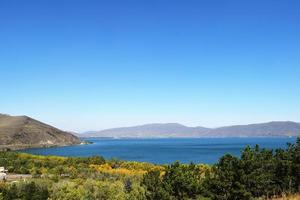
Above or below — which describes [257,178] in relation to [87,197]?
above

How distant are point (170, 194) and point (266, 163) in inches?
277

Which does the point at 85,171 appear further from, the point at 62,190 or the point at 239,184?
the point at 239,184

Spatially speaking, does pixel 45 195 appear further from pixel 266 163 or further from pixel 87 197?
pixel 266 163

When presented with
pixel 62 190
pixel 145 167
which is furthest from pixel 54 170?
pixel 62 190

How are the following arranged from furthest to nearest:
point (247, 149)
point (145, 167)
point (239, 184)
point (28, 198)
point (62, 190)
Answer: point (145, 167)
point (62, 190)
point (28, 198)
point (247, 149)
point (239, 184)

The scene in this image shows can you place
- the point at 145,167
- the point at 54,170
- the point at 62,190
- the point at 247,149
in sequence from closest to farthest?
the point at 247,149 < the point at 62,190 < the point at 54,170 < the point at 145,167

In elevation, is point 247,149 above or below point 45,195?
above

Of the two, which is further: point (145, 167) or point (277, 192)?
point (145, 167)

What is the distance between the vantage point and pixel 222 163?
2548 cm

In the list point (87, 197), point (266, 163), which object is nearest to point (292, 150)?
point (266, 163)

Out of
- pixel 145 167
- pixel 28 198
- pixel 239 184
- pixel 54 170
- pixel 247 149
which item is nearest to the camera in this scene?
pixel 239 184

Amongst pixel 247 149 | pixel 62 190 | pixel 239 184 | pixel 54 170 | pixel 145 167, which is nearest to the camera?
pixel 239 184

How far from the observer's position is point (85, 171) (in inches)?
2072

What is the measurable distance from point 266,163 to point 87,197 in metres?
12.5
